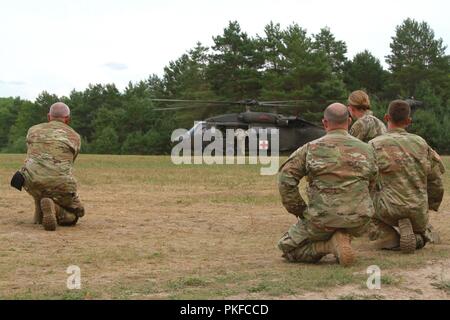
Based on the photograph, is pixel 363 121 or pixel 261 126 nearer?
pixel 363 121

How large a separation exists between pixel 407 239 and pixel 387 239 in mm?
374

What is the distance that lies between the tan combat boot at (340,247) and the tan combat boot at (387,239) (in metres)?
1.09

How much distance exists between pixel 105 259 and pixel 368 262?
2.38 metres

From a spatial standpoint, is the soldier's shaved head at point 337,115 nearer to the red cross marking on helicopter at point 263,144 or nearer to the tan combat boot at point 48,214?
the tan combat boot at point 48,214

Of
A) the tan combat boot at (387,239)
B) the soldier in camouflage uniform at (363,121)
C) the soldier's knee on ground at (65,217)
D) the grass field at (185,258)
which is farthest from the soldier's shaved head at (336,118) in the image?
the soldier's knee on ground at (65,217)

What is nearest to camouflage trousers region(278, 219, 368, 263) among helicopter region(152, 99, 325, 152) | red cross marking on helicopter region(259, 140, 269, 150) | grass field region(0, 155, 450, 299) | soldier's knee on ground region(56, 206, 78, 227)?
grass field region(0, 155, 450, 299)

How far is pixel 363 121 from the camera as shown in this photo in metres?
8.21

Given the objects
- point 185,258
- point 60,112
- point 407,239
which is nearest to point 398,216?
point 407,239

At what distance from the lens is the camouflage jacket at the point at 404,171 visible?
6895mm

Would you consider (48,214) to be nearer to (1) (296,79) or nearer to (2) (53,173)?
(2) (53,173)

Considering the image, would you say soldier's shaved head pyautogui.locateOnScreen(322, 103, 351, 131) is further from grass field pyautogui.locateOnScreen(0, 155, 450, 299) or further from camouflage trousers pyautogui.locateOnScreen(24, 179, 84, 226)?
camouflage trousers pyautogui.locateOnScreen(24, 179, 84, 226)

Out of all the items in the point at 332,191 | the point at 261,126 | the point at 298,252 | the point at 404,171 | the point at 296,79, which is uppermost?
the point at 296,79

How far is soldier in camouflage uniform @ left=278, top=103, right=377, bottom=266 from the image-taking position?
240 inches
